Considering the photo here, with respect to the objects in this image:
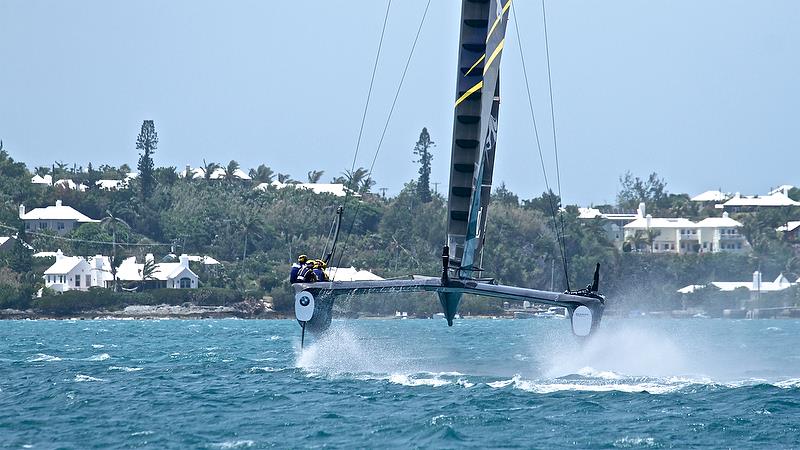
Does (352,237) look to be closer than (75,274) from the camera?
No

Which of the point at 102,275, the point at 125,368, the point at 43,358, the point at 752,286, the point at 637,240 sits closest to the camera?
the point at 125,368

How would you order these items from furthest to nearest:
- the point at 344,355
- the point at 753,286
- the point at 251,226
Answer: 1. the point at 251,226
2. the point at 753,286
3. the point at 344,355

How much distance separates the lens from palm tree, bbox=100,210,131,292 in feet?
325

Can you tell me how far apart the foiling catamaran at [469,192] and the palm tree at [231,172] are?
103 metres

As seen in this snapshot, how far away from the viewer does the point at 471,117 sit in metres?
30.3

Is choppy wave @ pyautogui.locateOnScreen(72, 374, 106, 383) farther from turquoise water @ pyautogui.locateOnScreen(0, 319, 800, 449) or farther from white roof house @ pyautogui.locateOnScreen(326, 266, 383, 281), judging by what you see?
white roof house @ pyautogui.locateOnScreen(326, 266, 383, 281)

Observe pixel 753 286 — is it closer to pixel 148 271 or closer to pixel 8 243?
pixel 148 271

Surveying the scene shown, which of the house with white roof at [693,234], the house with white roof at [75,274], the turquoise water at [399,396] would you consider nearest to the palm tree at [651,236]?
the house with white roof at [693,234]

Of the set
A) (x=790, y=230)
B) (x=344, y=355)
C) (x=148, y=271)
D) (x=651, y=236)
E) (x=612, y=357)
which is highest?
(x=790, y=230)

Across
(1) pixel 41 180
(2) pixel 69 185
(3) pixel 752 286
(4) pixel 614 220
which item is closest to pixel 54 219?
(2) pixel 69 185

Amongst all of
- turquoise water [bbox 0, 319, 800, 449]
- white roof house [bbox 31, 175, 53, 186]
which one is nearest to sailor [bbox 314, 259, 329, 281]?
turquoise water [bbox 0, 319, 800, 449]

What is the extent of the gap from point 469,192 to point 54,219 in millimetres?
85506

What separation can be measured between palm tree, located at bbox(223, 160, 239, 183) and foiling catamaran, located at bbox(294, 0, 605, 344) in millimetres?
102632

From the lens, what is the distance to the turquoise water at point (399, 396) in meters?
21.5
